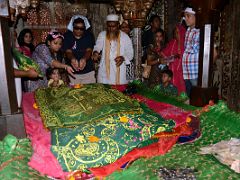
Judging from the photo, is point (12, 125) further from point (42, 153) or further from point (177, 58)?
point (177, 58)

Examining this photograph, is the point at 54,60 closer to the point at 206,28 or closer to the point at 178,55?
the point at 178,55

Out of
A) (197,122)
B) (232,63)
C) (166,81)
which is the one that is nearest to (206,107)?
(197,122)

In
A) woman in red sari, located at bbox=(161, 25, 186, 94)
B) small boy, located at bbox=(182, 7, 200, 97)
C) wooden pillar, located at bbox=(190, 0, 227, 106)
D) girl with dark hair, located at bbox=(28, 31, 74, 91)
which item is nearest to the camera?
wooden pillar, located at bbox=(190, 0, 227, 106)

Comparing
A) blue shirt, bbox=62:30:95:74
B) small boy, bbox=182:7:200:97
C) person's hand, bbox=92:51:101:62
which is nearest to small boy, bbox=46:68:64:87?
blue shirt, bbox=62:30:95:74

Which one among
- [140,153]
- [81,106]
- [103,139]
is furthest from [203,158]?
[81,106]

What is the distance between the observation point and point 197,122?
2.85m

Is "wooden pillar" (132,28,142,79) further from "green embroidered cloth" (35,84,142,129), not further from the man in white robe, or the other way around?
"green embroidered cloth" (35,84,142,129)

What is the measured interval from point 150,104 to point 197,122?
33.3 inches

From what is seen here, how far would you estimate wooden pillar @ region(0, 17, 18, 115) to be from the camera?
252 cm

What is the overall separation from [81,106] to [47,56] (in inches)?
101

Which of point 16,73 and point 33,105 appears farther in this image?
point 33,105

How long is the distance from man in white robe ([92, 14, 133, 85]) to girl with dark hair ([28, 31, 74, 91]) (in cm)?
67

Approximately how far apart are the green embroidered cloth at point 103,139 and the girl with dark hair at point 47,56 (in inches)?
106

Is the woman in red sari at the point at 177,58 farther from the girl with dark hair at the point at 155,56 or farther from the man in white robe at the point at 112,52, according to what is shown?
the man in white robe at the point at 112,52
